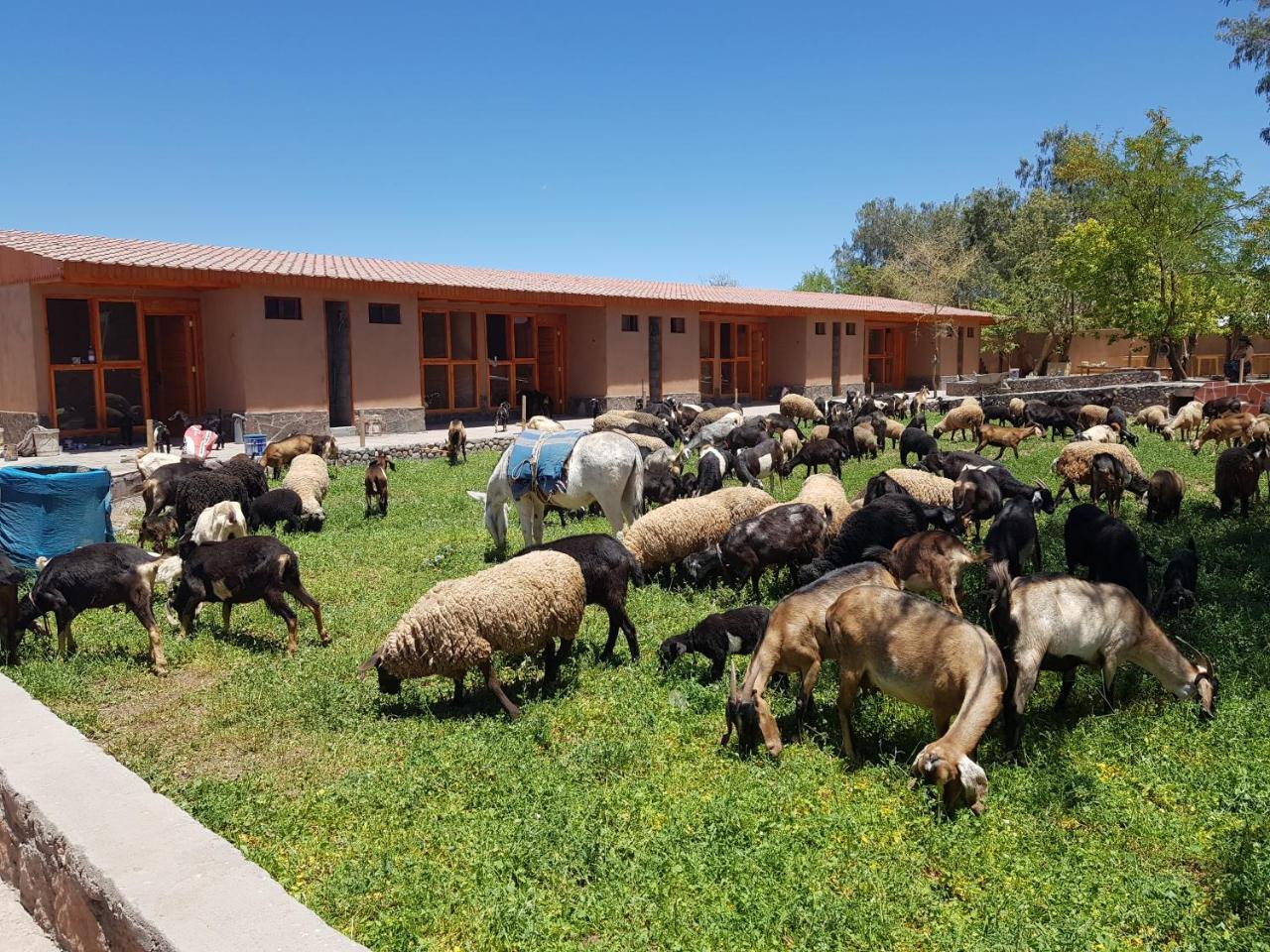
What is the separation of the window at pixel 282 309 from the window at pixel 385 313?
78.7 inches

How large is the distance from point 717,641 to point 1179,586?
4.07 m

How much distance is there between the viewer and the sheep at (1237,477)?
11.6 metres

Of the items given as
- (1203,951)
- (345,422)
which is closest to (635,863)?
(1203,951)

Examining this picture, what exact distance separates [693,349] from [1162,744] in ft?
80.6

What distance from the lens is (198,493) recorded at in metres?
11.9

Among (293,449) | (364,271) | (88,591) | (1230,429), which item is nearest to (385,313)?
(364,271)

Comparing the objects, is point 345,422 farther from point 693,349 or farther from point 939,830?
point 939,830

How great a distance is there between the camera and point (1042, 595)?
5.66 m

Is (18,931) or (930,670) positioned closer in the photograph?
(18,931)

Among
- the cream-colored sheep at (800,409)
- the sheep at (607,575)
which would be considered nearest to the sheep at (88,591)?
the sheep at (607,575)

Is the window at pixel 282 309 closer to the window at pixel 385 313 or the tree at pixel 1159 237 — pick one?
the window at pixel 385 313

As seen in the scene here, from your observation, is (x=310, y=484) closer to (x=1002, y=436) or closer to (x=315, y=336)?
(x=315, y=336)

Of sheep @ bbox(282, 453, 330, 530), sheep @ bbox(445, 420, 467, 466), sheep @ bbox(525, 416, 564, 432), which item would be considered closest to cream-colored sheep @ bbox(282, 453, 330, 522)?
sheep @ bbox(282, 453, 330, 530)

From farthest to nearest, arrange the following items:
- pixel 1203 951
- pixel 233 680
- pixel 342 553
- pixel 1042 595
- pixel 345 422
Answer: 1. pixel 345 422
2. pixel 342 553
3. pixel 233 680
4. pixel 1042 595
5. pixel 1203 951
